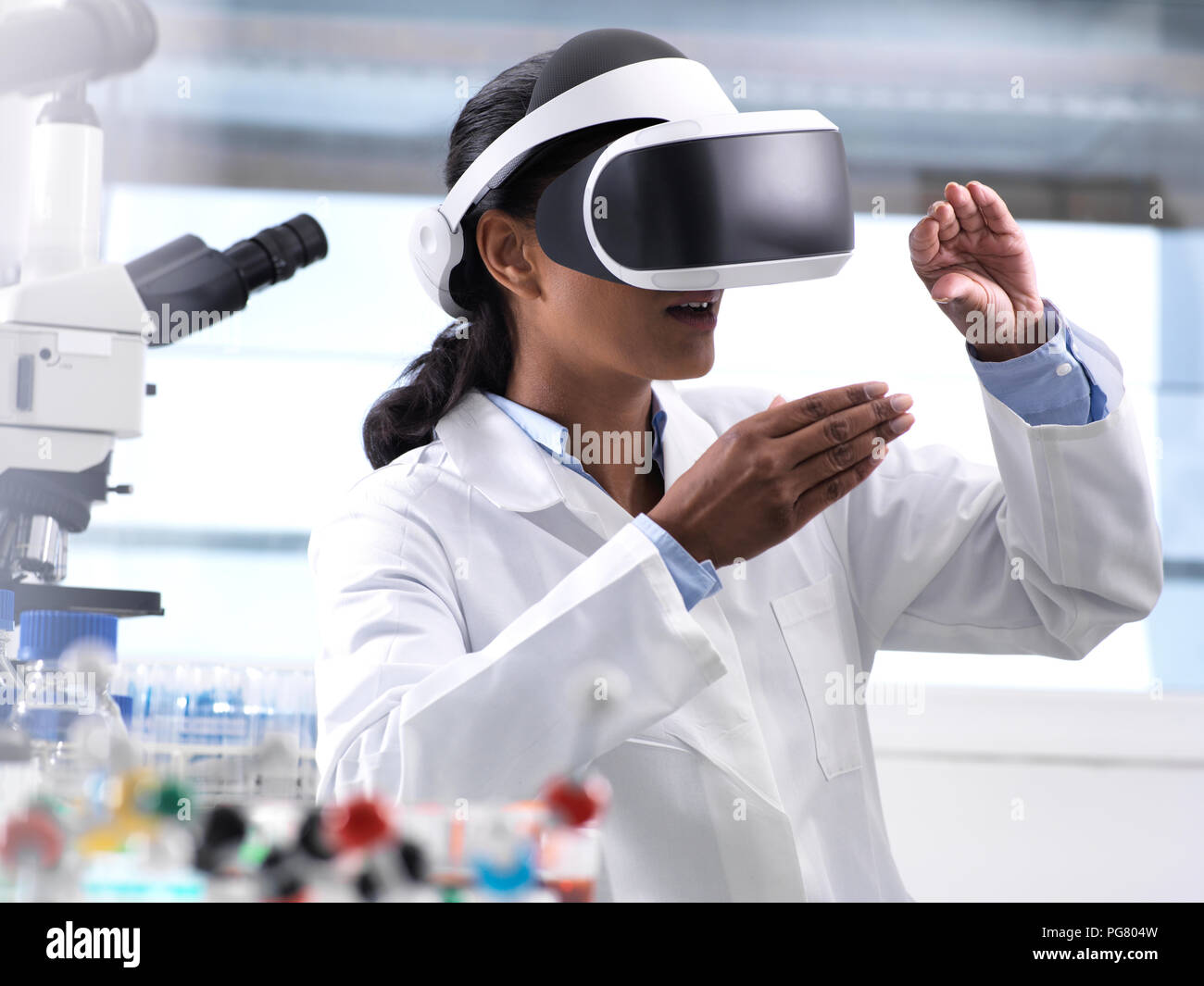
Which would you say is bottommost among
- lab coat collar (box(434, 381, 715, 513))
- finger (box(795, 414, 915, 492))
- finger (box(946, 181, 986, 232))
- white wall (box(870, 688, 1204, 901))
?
white wall (box(870, 688, 1204, 901))

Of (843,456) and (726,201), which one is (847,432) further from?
(726,201)

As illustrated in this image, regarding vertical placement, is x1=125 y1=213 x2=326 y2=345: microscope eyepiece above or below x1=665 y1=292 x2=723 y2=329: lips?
above

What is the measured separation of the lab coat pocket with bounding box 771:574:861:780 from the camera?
1.14 meters

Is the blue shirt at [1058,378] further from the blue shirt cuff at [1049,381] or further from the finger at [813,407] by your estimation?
the finger at [813,407]

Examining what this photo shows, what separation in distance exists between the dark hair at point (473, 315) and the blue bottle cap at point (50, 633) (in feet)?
1.21

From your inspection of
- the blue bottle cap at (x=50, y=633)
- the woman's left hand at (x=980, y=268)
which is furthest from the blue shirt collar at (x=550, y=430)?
the blue bottle cap at (x=50, y=633)

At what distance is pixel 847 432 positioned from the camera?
88 cm

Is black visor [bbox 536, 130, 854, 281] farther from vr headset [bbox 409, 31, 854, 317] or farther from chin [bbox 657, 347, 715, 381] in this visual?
chin [bbox 657, 347, 715, 381]

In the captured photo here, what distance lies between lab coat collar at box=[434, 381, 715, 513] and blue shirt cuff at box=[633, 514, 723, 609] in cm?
29

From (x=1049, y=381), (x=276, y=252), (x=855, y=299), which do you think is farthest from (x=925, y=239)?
(x=855, y=299)

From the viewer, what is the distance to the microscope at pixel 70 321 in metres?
1.09

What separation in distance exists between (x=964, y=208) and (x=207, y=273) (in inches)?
32.0

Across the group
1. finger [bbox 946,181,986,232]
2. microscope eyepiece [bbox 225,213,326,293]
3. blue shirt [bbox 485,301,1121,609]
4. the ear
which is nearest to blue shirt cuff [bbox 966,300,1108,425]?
blue shirt [bbox 485,301,1121,609]

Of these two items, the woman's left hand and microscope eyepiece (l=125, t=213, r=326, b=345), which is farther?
microscope eyepiece (l=125, t=213, r=326, b=345)
